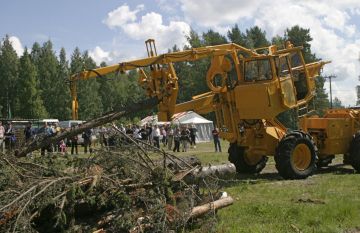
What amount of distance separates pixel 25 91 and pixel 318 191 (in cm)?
6081

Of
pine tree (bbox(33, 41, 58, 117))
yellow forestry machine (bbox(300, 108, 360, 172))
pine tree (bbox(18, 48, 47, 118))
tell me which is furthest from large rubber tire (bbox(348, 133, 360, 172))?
pine tree (bbox(33, 41, 58, 117))

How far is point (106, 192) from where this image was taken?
705cm

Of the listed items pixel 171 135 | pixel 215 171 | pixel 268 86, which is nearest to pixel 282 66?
pixel 268 86

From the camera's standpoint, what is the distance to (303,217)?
8.52 meters

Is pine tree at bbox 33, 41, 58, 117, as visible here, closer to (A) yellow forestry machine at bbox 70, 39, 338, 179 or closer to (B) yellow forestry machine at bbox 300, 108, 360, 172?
(B) yellow forestry machine at bbox 300, 108, 360, 172

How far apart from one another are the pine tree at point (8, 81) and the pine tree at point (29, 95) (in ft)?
4.58

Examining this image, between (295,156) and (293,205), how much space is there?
398 centimetres

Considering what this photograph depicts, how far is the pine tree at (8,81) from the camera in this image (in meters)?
68.6

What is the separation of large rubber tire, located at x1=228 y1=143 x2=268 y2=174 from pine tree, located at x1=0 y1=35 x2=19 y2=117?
57.4m

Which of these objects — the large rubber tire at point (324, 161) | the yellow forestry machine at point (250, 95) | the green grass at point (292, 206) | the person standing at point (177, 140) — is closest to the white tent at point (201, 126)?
the person standing at point (177, 140)

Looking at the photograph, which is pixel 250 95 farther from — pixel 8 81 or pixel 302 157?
pixel 8 81

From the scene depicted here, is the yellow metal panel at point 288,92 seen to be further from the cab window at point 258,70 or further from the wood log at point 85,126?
the wood log at point 85,126

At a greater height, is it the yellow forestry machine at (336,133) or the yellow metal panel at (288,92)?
the yellow metal panel at (288,92)

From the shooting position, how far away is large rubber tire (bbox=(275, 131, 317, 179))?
507 inches
